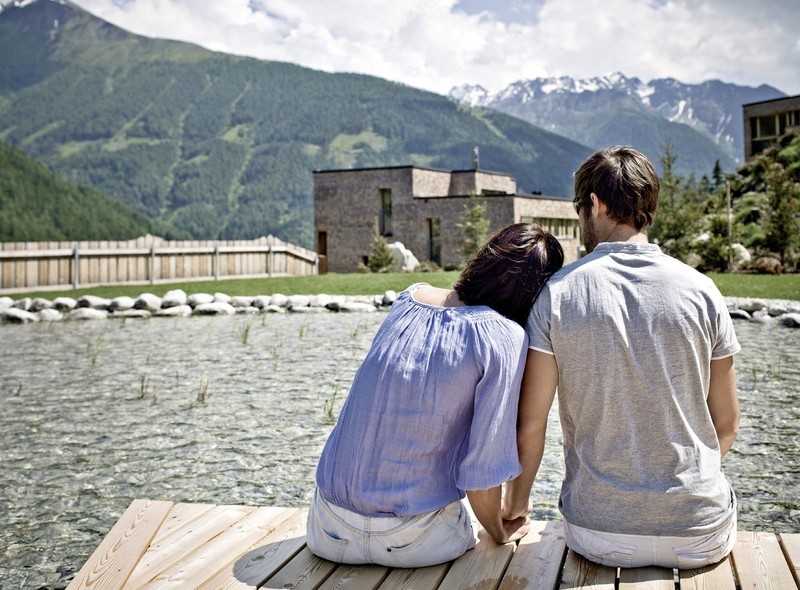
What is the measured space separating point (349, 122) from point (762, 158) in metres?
152

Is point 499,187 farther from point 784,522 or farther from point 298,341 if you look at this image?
point 784,522

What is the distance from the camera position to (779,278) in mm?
20203

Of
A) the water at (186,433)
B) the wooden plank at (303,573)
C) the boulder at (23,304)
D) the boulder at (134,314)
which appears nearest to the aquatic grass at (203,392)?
the water at (186,433)

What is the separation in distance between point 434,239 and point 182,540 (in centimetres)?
3342

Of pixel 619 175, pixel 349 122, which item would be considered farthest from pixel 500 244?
pixel 349 122

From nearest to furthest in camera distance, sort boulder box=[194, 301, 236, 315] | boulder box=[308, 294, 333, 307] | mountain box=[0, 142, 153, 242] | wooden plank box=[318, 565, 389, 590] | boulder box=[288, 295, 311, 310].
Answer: wooden plank box=[318, 565, 389, 590] < boulder box=[194, 301, 236, 315] < boulder box=[308, 294, 333, 307] < boulder box=[288, 295, 311, 310] < mountain box=[0, 142, 153, 242]

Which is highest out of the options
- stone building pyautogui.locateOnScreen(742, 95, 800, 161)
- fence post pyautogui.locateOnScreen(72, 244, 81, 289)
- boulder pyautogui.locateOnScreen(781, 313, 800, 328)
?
stone building pyautogui.locateOnScreen(742, 95, 800, 161)

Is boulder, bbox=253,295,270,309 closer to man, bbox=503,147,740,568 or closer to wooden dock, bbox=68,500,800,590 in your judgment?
wooden dock, bbox=68,500,800,590

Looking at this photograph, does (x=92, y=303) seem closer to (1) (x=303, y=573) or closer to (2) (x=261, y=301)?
(2) (x=261, y=301)

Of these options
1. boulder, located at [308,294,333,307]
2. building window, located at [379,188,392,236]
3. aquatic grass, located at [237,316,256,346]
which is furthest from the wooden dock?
building window, located at [379,188,392,236]

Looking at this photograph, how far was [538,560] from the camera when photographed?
275 centimetres

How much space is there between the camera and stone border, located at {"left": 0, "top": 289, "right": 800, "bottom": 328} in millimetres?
15875

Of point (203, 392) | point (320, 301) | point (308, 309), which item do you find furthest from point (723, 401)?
point (320, 301)

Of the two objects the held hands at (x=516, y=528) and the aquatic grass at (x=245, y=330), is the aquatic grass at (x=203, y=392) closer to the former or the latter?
the aquatic grass at (x=245, y=330)
